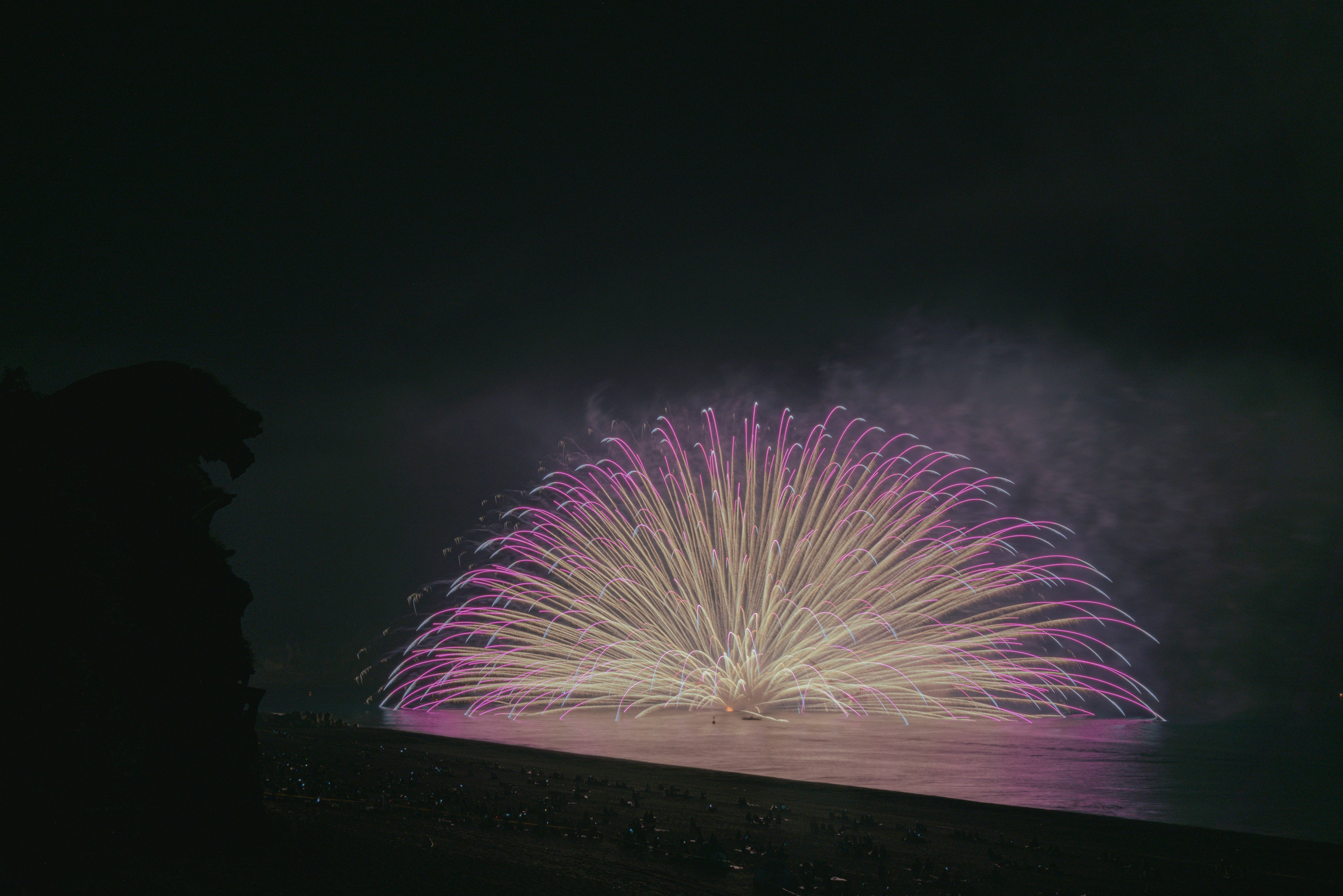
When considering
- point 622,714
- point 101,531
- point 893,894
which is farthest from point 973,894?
point 622,714

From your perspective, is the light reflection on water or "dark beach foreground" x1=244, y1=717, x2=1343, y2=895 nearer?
"dark beach foreground" x1=244, y1=717, x2=1343, y2=895

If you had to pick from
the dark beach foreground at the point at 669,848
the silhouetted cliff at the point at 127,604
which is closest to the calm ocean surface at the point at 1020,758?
the dark beach foreground at the point at 669,848

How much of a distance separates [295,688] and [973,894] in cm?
18084

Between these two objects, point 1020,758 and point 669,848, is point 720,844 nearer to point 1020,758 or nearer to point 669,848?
point 669,848

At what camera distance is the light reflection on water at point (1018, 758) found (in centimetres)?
1984

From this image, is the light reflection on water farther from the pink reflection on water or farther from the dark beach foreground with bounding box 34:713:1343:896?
the dark beach foreground with bounding box 34:713:1343:896

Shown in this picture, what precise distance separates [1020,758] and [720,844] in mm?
26067

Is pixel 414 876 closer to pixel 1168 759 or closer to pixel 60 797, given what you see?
pixel 60 797

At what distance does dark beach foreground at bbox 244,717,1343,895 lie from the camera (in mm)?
9258

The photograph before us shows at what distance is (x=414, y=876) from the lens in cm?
885

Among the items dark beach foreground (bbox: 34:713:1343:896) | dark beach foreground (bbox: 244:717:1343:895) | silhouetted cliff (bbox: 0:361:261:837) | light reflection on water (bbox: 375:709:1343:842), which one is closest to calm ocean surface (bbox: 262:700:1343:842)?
light reflection on water (bbox: 375:709:1343:842)

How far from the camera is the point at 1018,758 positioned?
31109 millimetres

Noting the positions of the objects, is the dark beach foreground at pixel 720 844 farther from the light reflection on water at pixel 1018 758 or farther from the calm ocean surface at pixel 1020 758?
the calm ocean surface at pixel 1020 758

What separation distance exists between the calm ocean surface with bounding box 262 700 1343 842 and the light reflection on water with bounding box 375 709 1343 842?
13cm
